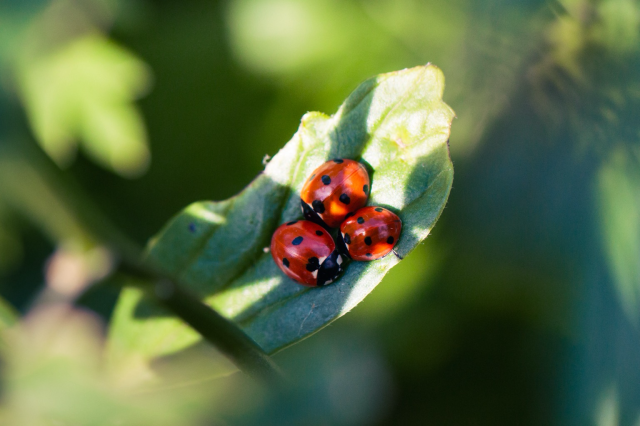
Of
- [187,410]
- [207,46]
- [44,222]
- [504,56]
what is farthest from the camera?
[207,46]

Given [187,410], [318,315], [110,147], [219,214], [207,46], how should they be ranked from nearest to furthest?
[187,410] < [318,315] < [219,214] < [110,147] < [207,46]

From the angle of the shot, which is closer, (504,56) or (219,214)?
(219,214)

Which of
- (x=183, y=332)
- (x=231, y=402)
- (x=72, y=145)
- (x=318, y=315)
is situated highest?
(x=231, y=402)

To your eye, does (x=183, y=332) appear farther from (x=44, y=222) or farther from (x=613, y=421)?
(x=613, y=421)

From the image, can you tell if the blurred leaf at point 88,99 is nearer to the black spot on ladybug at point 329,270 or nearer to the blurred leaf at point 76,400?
the black spot on ladybug at point 329,270

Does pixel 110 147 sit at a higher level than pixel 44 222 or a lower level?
lower

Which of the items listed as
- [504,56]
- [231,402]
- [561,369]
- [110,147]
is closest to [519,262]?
[561,369]
